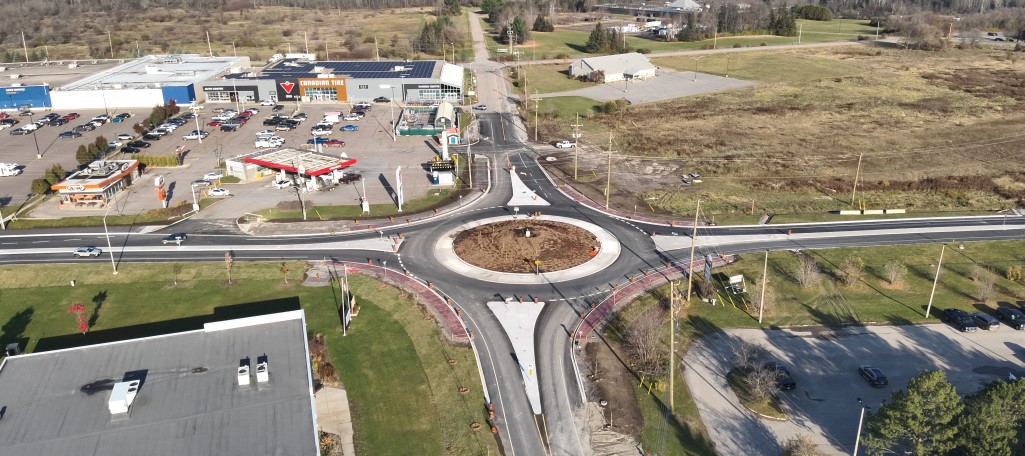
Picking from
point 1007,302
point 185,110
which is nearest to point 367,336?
point 1007,302

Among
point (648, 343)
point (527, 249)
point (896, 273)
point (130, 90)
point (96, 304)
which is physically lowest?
point (896, 273)

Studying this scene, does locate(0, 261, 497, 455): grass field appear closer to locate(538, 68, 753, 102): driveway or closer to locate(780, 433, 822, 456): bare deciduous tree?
locate(780, 433, 822, 456): bare deciduous tree

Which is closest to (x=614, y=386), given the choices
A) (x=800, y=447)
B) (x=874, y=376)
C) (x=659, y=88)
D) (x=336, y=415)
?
(x=800, y=447)

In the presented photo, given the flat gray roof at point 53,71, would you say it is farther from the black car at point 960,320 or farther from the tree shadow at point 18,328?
the black car at point 960,320

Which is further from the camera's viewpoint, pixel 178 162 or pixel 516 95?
pixel 516 95

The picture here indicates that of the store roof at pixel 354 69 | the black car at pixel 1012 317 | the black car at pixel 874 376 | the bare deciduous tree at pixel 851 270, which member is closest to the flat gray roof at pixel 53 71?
the store roof at pixel 354 69

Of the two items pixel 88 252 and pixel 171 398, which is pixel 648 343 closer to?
pixel 171 398

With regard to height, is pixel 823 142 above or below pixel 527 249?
above

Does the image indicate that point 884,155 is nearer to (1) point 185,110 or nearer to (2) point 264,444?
(2) point 264,444
